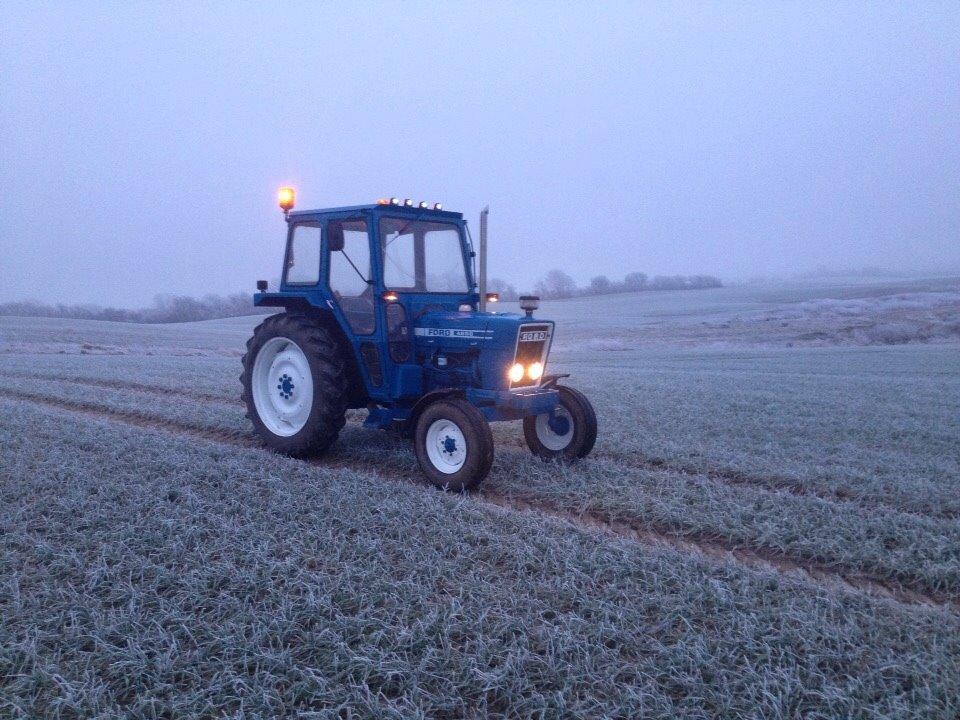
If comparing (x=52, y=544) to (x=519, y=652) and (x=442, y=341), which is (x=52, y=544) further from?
(x=442, y=341)

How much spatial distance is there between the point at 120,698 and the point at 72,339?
26707mm

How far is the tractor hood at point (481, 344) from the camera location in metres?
6.64

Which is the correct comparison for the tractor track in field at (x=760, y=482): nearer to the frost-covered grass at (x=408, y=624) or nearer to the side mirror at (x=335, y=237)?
→ the frost-covered grass at (x=408, y=624)

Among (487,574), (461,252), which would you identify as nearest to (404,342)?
(461,252)

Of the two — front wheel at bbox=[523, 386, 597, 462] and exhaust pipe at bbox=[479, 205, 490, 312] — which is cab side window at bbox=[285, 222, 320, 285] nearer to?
exhaust pipe at bbox=[479, 205, 490, 312]

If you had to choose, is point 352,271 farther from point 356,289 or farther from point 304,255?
point 304,255

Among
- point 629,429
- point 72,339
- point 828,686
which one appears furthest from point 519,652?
point 72,339

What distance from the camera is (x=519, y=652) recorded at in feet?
11.3

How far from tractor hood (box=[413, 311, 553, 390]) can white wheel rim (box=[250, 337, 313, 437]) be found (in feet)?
4.43

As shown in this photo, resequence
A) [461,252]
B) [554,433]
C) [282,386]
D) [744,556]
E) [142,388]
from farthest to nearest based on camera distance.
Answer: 1. [142,388]
2. [282,386]
3. [461,252]
4. [554,433]
5. [744,556]

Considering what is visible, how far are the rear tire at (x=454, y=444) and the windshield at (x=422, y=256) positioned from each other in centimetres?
143

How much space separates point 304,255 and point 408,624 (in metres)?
4.90

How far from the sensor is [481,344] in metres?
6.72

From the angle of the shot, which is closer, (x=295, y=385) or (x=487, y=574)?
(x=487, y=574)
